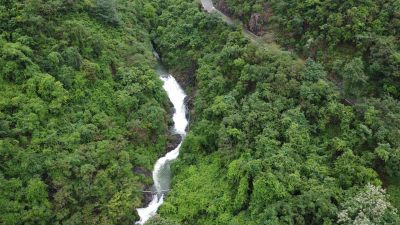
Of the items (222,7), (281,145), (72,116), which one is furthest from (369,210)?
(222,7)

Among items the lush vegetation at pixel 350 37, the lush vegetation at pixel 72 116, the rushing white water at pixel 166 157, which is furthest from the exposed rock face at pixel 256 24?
the lush vegetation at pixel 72 116

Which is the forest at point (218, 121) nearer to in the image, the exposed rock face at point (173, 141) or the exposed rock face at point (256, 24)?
the exposed rock face at point (256, 24)

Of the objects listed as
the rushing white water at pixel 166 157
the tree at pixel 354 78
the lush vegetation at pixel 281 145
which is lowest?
the rushing white water at pixel 166 157

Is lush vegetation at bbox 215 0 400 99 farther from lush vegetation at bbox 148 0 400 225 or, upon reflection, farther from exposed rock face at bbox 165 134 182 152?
exposed rock face at bbox 165 134 182 152

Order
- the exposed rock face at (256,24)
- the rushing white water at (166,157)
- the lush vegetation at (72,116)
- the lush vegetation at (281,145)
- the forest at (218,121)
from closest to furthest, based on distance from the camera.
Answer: the lush vegetation at (281,145), the forest at (218,121), the lush vegetation at (72,116), the rushing white water at (166,157), the exposed rock face at (256,24)

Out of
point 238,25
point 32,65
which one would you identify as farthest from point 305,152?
point 32,65

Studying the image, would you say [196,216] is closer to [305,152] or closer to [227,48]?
[305,152]
